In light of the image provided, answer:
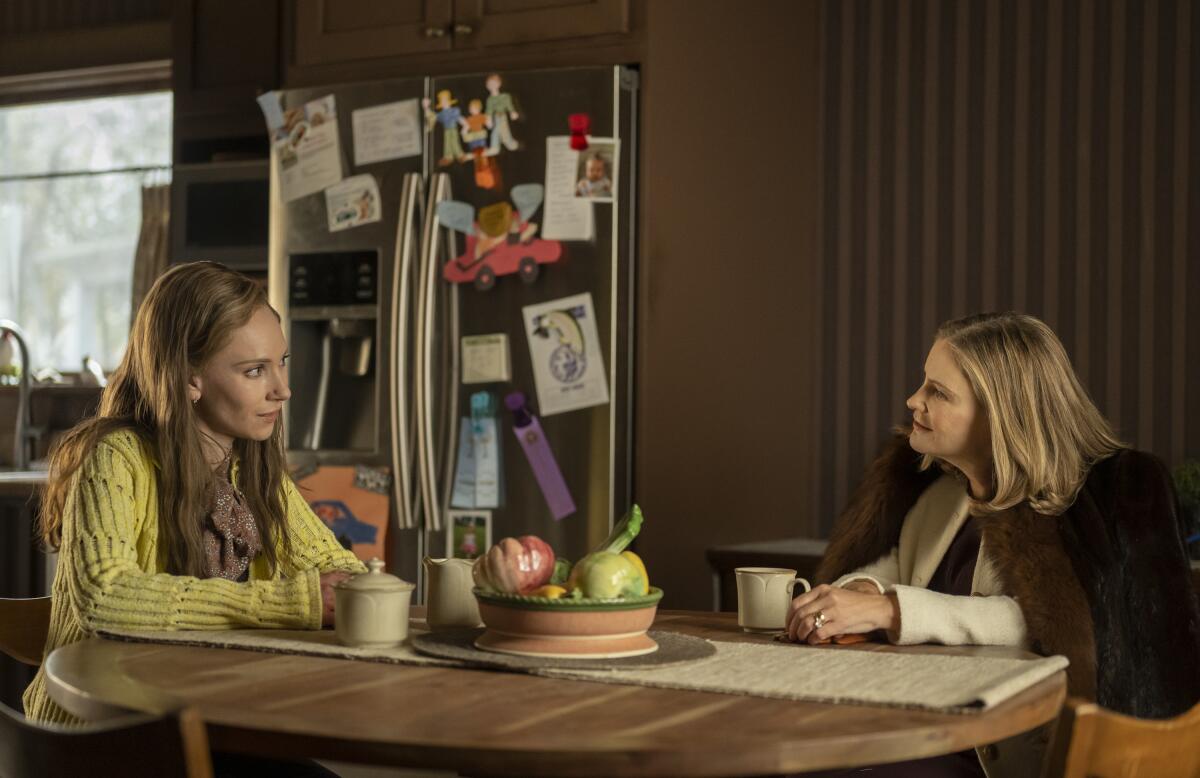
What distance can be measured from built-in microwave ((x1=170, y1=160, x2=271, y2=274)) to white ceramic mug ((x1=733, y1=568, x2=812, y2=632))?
2589 mm

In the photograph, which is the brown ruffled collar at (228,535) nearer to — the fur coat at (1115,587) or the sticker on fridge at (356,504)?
the fur coat at (1115,587)

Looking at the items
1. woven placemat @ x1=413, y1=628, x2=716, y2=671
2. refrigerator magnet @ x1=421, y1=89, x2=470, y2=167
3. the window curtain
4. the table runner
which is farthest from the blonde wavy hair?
the window curtain

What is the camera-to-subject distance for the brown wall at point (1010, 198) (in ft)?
11.9

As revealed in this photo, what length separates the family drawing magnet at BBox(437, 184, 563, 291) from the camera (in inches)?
136

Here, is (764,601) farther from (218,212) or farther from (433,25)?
(218,212)

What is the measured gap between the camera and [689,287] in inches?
137

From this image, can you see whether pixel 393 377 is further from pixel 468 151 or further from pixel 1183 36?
pixel 1183 36

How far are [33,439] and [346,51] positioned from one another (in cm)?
199

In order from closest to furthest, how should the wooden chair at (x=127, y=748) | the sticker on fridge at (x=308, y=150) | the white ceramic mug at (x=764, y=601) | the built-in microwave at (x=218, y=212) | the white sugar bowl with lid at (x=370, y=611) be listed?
the wooden chair at (x=127, y=748)
the white sugar bowl with lid at (x=370, y=611)
the white ceramic mug at (x=764, y=601)
the sticker on fridge at (x=308, y=150)
the built-in microwave at (x=218, y=212)

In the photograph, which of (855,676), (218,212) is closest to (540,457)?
(218,212)

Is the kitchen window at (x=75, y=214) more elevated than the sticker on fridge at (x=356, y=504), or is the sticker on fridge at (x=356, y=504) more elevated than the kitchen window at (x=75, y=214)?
the kitchen window at (x=75, y=214)

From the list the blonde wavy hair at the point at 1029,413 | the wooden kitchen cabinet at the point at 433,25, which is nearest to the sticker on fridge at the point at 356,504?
the wooden kitchen cabinet at the point at 433,25

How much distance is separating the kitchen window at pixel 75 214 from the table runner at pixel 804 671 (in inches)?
150

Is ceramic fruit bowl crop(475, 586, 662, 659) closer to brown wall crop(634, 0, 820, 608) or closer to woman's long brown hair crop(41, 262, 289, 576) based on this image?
woman's long brown hair crop(41, 262, 289, 576)
